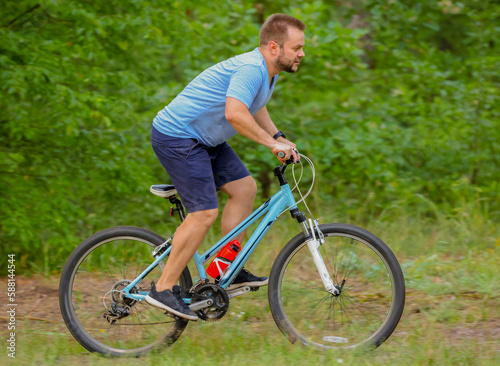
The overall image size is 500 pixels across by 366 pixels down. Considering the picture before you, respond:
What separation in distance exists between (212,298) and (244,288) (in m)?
0.23

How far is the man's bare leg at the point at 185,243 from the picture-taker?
370cm

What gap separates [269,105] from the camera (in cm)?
759

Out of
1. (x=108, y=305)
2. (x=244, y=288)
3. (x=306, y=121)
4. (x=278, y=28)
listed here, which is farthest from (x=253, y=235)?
(x=306, y=121)

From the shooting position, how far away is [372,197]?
774 centimetres

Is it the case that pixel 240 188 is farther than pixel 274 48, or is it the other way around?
pixel 240 188

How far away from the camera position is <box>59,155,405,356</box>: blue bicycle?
148 inches

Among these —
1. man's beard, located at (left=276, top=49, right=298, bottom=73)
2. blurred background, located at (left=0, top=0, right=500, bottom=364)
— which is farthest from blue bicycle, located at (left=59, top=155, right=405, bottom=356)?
blurred background, located at (left=0, top=0, right=500, bottom=364)

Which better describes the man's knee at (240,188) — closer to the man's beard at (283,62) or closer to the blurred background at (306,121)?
the man's beard at (283,62)

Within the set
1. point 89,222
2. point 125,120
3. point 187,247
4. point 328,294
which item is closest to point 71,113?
point 125,120

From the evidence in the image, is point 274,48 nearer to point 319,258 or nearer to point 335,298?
point 319,258

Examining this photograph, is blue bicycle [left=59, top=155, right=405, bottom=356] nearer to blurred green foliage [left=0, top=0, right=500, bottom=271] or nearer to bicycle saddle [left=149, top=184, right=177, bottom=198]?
bicycle saddle [left=149, top=184, right=177, bottom=198]

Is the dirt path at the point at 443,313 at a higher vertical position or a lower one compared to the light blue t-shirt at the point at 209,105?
lower

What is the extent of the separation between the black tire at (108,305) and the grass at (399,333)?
114mm

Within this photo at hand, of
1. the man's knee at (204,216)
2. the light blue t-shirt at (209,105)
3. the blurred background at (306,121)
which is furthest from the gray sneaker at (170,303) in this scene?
the blurred background at (306,121)
